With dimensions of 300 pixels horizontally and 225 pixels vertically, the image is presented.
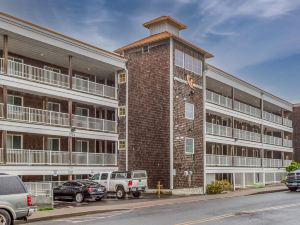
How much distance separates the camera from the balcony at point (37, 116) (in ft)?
96.9

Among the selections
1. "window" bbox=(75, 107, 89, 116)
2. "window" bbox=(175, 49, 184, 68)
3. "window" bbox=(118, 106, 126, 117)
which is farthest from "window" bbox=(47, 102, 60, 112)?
"window" bbox=(175, 49, 184, 68)

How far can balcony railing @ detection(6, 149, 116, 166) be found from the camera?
2902cm

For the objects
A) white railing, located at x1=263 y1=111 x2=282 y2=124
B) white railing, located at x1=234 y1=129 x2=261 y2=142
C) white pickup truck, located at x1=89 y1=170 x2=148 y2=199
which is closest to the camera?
white pickup truck, located at x1=89 y1=170 x2=148 y2=199

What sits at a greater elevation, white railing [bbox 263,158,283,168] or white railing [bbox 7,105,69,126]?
white railing [bbox 7,105,69,126]

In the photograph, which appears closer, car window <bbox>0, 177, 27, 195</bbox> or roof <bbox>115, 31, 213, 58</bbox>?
car window <bbox>0, 177, 27, 195</bbox>

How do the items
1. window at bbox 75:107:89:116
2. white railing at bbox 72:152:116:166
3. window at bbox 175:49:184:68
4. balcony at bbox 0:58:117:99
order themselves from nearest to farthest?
balcony at bbox 0:58:117:99 < white railing at bbox 72:152:116:166 < window at bbox 75:107:89:116 < window at bbox 175:49:184:68

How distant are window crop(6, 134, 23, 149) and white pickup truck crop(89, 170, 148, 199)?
575 centimetres

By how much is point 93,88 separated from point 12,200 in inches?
909

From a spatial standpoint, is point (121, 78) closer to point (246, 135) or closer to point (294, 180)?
point (294, 180)

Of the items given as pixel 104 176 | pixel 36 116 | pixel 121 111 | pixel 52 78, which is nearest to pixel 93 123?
pixel 121 111

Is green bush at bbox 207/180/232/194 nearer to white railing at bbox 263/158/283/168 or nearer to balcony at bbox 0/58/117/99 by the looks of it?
balcony at bbox 0/58/117/99

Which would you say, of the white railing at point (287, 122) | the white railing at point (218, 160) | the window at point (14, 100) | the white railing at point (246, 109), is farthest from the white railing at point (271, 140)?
the window at point (14, 100)

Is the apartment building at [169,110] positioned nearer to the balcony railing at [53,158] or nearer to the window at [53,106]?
the balcony railing at [53,158]

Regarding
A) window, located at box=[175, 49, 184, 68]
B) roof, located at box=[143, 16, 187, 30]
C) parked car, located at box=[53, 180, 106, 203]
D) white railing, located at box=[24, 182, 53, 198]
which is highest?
roof, located at box=[143, 16, 187, 30]
